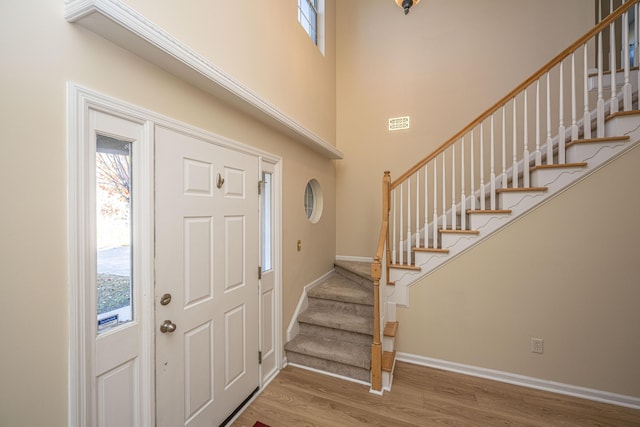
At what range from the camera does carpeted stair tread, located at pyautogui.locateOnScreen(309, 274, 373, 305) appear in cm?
296

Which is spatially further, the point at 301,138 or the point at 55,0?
the point at 301,138

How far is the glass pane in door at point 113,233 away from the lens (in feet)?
4.09

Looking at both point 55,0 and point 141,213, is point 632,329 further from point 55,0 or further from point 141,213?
point 55,0

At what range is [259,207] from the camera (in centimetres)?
233

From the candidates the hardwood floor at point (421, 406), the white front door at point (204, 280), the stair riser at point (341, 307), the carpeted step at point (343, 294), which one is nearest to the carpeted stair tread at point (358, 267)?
the carpeted step at point (343, 294)

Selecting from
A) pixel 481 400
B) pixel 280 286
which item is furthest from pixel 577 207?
pixel 280 286

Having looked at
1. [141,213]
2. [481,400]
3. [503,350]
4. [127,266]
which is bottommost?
[481,400]

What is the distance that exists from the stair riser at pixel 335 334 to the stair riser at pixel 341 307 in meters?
0.23

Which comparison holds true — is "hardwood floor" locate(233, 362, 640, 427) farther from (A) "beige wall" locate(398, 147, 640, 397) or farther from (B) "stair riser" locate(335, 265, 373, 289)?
(B) "stair riser" locate(335, 265, 373, 289)

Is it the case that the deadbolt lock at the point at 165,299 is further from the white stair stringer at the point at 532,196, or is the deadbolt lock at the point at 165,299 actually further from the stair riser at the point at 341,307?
the white stair stringer at the point at 532,196

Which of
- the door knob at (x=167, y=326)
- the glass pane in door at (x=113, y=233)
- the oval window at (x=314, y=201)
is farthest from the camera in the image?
the oval window at (x=314, y=201)

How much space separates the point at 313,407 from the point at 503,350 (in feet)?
6.37

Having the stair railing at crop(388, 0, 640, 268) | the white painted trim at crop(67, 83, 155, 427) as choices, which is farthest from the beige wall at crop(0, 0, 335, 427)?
the stair railing at crop(388, 0, 640, 268)

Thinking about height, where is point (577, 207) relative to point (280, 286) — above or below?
above
